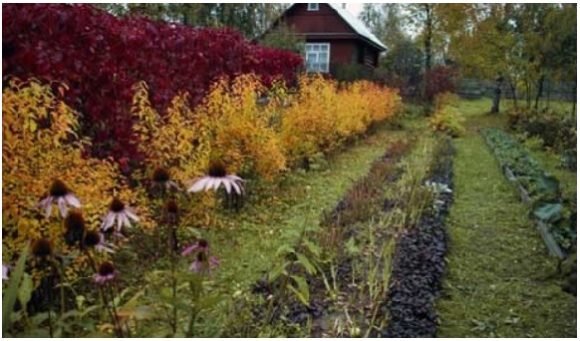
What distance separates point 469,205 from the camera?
6215mm

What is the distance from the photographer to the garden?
9.11 ft

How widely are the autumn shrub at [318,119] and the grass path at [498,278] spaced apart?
196 centimetres

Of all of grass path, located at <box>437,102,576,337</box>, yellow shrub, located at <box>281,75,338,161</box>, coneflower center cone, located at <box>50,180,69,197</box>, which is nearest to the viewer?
coneflower center cone, located at <box>50,180,69,197</box>

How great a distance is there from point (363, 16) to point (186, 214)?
97.9 feet

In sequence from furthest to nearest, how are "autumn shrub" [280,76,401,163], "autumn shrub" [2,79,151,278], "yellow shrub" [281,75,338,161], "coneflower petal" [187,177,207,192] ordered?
1. "autumn shrub" [280,76,401,163]
2. "yellow shrub" [281,75,338,161]
3. "autumn shrub" [2,79,151,278]
4. "coneflower petal" [187,177,207,192]

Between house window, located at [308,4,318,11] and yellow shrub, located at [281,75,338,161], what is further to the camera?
house window, located at [308,4,318,11]

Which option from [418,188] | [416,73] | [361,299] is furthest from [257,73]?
[416,73]

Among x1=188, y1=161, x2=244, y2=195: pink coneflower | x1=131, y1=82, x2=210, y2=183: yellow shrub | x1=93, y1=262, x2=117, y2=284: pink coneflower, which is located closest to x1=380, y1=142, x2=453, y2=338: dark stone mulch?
x1=188, y1=161, x2=244, y2=195: pink coneflower

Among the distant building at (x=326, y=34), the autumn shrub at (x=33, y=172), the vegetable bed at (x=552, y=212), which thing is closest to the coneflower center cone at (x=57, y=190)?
the autumn shrub at (x=33, y=172)

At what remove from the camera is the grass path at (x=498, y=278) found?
3.30m

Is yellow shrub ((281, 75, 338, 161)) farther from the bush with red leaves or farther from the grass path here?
the bush with red leaves

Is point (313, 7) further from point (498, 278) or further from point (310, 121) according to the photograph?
point (498, 278)

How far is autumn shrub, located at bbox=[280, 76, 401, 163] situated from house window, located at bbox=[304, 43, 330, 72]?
1124 centimetres

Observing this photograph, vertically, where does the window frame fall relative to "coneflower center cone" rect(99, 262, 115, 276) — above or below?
above
